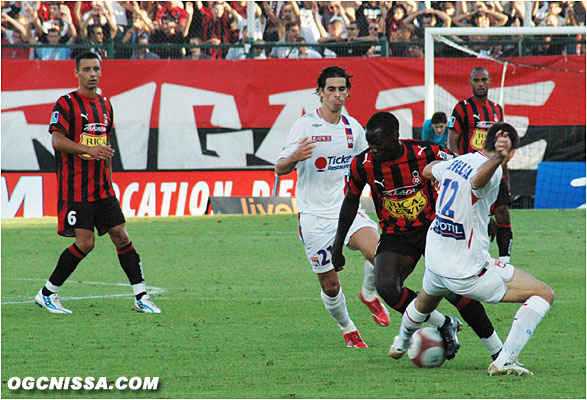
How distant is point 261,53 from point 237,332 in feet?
38.8

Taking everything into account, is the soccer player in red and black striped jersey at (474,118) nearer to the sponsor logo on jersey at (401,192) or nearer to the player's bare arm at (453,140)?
the player's bare arm at (453,140)

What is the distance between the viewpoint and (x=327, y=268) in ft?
24.8

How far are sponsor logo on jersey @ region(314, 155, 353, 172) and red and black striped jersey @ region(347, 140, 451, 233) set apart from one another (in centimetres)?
81

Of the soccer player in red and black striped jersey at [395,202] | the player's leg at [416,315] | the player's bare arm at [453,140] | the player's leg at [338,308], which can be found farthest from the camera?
the player's bare arm at [453,140]

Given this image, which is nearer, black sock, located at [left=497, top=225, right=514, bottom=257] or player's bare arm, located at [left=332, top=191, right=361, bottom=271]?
player's bare arm, located at [left=332, top=191, right=361, bottom=271]

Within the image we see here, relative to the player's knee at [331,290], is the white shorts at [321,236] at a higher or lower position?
higher

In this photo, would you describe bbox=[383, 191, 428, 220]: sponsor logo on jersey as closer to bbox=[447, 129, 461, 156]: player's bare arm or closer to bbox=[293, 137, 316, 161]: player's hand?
bbox=[293, 137, 316, 161]: player's hand

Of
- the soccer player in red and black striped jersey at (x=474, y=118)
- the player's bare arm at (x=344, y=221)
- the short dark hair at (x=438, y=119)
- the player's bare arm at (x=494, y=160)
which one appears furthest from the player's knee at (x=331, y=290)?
the short dark hair at (x=438, y=119)

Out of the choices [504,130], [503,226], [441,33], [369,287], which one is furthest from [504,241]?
[441,33]

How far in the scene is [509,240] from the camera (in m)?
10.9

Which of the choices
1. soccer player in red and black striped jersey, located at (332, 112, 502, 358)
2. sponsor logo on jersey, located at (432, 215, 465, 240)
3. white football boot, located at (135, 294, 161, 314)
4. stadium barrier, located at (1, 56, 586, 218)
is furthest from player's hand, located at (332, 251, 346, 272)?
stadium barrier, located at (1, 56, 586, 218)

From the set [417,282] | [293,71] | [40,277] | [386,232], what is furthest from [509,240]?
[293,71]

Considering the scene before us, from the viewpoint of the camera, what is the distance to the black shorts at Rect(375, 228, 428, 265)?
6.96 meters

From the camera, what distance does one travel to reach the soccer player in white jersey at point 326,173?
7539 millimetres
